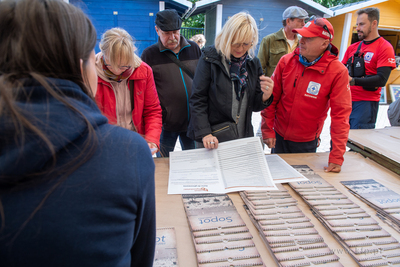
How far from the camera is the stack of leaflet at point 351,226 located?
0.85 meters

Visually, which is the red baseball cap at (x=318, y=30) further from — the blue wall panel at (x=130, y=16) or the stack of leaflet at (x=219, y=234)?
the blue wall panel at (x=130, y=16)

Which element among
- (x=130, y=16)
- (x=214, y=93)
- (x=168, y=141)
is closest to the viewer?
(x=214, y=93)

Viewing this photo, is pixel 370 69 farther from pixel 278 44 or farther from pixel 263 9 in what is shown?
pixel 263 9

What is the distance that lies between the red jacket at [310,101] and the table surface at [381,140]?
10.6 inches

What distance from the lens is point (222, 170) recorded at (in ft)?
4.66

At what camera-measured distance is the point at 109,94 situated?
1600 mm

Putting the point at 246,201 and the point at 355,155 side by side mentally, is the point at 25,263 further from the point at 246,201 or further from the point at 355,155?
the point at 355,155

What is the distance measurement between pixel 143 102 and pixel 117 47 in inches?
16.8

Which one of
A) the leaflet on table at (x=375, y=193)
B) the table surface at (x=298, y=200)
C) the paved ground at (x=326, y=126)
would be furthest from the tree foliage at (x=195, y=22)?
the leaflet on table at (x=375, y=193)

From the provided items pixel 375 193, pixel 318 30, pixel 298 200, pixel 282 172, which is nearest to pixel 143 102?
pixel 282 172

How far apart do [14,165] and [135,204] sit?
8.9 inches

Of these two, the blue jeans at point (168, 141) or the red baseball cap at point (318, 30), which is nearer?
the red baseball cap at point (318, 30)

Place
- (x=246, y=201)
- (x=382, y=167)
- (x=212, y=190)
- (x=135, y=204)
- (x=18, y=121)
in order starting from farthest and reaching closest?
(x=382, y=167)
(x=212, y=190)
(x=246, y=201)
(x=135, y=204)
(x=18, y=121)

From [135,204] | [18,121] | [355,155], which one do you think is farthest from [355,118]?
[18,121]
